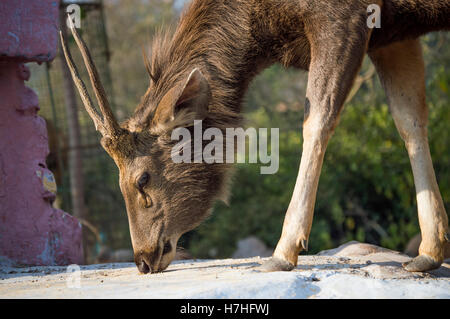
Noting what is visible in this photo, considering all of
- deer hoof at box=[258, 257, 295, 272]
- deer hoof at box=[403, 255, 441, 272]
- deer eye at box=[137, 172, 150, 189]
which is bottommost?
deer hoof at box=[403, 255, 441, 272]

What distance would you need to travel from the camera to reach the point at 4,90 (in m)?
5.18

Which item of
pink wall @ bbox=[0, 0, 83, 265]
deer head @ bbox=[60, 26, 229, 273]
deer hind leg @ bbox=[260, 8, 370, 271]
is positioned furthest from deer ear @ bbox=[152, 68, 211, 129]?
pink wall @ bbox=[0, 0, 83, 265]

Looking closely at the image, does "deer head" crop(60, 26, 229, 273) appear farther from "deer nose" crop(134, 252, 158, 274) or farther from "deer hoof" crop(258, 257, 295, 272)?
"deer hoof" crop(258, 257, 295, 272)

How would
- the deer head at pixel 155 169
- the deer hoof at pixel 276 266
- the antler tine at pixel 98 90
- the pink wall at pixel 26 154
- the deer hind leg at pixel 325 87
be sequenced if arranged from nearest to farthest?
the deer hoof at pixel 276 266, the deer hind leg at pixel 325 87, the antler tine at pixel 98 90, the deer head at pixel 155 169, the pink wall at pixel 26 154

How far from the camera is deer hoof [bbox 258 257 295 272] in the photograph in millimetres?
3678

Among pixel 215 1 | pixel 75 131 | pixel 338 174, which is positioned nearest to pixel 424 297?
pixel 215 1


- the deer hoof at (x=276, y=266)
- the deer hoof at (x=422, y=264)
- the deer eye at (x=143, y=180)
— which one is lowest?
the deer hoof at (x=422, y=264)

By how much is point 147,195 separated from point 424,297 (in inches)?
81.8

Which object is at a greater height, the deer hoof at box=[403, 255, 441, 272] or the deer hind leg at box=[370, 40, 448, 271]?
the deer hind leg at box=[370, 40, 448, 271]

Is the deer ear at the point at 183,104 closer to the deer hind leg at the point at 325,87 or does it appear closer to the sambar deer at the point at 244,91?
the sambar deer at the point at 244,91

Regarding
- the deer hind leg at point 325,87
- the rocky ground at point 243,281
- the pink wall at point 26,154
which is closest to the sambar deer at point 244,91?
the deer hind leg at point 325,87

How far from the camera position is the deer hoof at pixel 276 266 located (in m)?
3.68

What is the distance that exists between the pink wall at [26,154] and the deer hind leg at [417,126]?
9.48 feet

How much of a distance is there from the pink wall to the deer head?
94 cm
